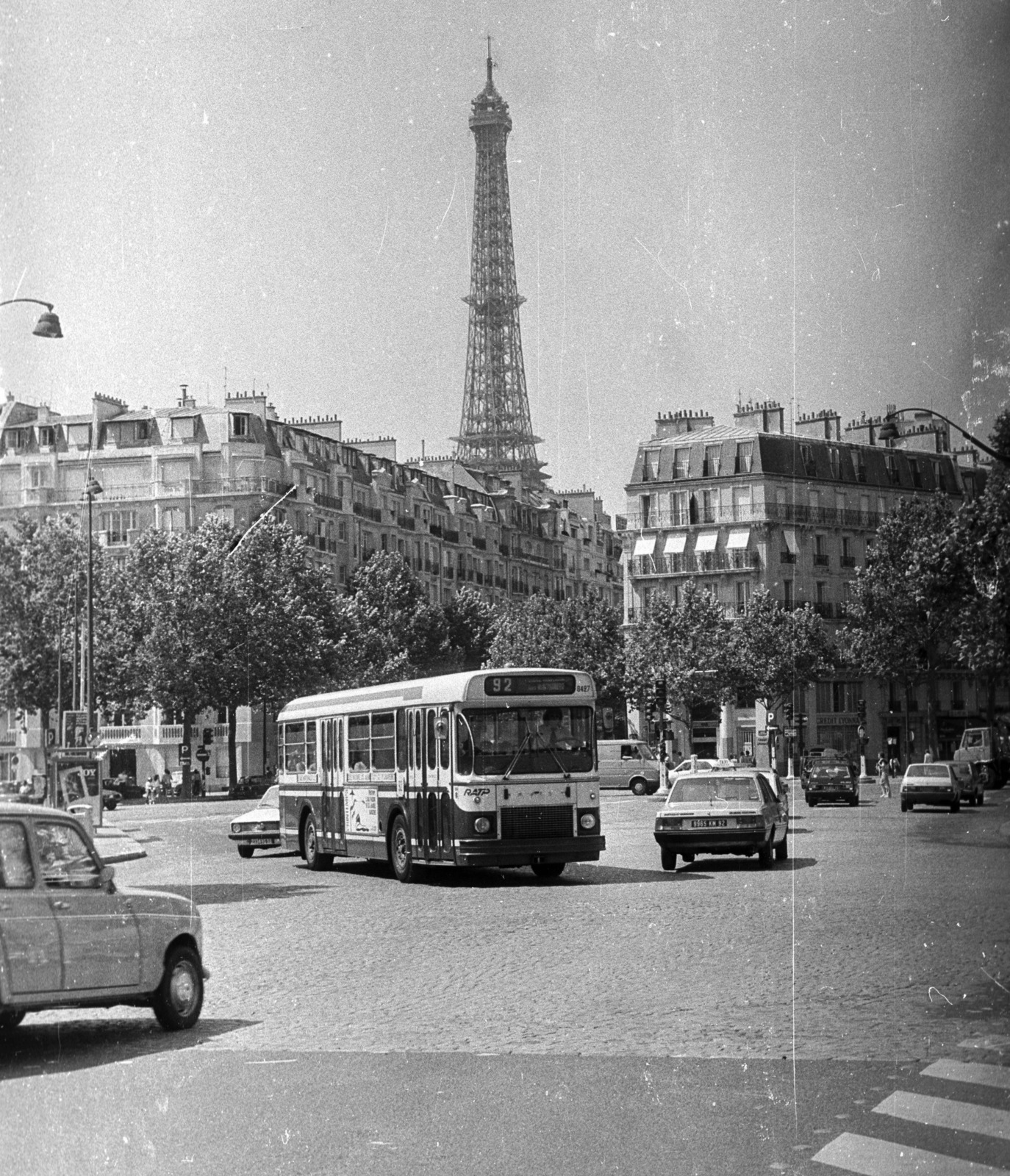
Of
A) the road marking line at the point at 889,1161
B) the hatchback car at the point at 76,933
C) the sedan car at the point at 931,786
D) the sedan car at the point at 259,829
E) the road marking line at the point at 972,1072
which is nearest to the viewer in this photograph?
the road marking line at the point at 889,1161

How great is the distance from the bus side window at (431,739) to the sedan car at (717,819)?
364cm

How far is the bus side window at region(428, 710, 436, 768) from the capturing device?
81.7 ft

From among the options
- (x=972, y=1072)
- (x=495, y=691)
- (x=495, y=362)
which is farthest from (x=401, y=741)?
(x=495, y=362)

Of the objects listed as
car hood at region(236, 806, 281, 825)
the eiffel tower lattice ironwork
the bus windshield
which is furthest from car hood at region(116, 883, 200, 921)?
the eiffel tower lattice ironwork

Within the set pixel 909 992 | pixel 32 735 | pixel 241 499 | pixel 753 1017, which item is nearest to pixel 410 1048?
pixel 753 1017

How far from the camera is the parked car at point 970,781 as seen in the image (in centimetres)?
5122

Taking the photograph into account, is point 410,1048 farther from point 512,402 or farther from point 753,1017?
point 512,402

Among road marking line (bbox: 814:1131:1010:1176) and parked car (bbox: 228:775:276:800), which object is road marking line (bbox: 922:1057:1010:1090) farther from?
parked car (bbox: 228:775:276:800)

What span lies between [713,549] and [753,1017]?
8562 centimetres

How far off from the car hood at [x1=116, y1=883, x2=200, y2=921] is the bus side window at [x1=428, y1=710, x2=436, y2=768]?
12.9 meters

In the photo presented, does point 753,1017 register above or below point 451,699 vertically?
below

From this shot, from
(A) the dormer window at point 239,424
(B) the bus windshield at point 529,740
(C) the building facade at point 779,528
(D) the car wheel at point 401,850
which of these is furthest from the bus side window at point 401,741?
(A) the dormer window at point 239,424

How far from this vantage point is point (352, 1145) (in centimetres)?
784

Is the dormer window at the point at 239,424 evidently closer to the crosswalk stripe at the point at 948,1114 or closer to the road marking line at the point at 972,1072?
the road marking line at the point at 972,1072
